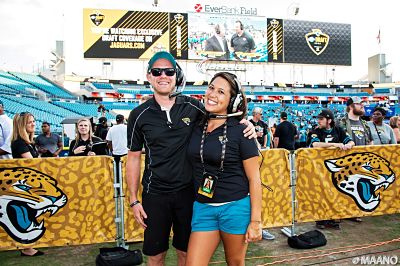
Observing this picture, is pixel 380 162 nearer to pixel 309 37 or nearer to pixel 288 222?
pixel 288 222

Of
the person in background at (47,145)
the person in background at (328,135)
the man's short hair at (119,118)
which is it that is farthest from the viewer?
the man's short hair at (119,118)

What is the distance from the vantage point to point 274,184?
4.59 meters

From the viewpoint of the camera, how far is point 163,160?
242cm

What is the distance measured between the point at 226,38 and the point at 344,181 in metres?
29.9

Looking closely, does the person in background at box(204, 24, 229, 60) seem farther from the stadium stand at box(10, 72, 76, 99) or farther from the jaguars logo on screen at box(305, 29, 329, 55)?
the stadium stand at box(10, 72, 76, 99)

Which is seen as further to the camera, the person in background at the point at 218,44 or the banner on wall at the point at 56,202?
the person in background at the point at 218,44

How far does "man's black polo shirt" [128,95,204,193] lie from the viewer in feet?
7.92

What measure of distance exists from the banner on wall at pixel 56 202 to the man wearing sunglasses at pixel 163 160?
1.78 meters

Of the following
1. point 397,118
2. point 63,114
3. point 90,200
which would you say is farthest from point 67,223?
point 63,114

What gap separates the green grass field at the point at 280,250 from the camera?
156 inches

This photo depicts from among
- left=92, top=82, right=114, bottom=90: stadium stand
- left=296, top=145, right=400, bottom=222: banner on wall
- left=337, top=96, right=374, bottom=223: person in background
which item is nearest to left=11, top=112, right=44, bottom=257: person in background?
left=296, top=145, right=400, bottom=222: banner on wall

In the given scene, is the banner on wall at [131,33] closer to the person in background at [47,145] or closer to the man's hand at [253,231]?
the person in background at [47,145]

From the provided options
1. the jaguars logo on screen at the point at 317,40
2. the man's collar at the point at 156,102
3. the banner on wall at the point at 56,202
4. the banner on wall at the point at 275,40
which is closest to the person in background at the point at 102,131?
the banner on wall at the point at 56,202

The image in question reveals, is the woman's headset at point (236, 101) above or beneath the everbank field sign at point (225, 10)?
beneath
